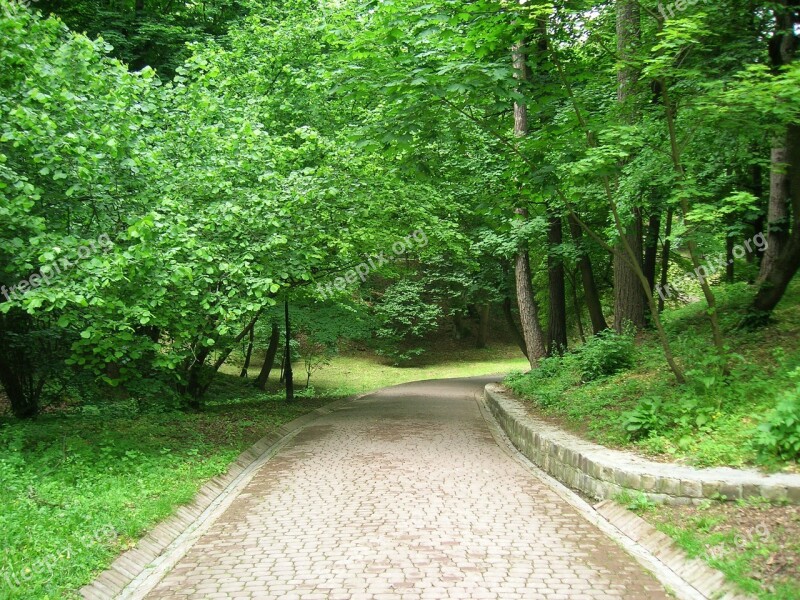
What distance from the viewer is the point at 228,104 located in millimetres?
12016

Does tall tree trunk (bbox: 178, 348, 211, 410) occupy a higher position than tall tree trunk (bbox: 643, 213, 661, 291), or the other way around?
tall tree trunk (bbox: 643, 213, 661, 291)

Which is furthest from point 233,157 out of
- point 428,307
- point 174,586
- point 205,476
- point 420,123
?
point 428,307

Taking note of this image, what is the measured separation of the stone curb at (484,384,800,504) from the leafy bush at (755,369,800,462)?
30cm

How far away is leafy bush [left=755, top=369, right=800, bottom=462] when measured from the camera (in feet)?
19.3

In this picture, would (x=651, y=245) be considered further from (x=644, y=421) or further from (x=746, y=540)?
(x=746, y=540)

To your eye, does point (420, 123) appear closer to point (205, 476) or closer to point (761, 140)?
point (761, 140)

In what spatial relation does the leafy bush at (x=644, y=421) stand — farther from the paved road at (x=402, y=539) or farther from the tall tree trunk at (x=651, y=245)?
the tall tree trunk at (x=651, y=245)

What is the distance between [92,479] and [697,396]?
24.3 ft

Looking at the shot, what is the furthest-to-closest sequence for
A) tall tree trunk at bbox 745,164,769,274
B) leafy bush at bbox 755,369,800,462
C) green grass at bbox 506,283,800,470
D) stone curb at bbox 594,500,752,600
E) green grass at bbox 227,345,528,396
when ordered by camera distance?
green grass at bbox 227,345,528,396, tall tree trunk at bbox 745,164,769,274, green grass at bbox 506,283,800,470, leafy bush at bbox 755,369,800,462, stone curb at bbox 594,500,752,600

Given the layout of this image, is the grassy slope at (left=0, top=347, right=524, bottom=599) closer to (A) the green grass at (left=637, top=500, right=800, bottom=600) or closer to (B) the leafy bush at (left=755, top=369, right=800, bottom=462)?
(A) the green grass at (left=637, top=500, right=800, bottom=600)
